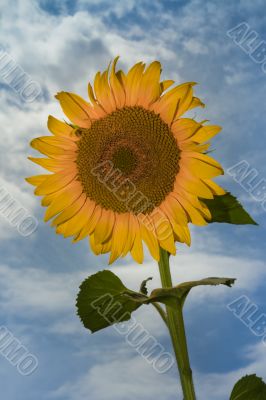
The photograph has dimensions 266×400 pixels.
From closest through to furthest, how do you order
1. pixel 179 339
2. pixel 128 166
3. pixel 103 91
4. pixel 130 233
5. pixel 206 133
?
pixel 206 133 < pixel 179 339 < pixel 103 91 < pixel 130 233 < pixel 128 166

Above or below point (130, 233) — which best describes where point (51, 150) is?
above

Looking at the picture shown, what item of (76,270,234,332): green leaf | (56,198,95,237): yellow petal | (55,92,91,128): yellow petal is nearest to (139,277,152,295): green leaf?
(76,270,234,332): green leaf

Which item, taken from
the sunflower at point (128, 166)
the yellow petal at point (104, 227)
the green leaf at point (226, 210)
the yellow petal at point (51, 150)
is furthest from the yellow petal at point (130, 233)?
the yellow petal at point (51, 150)

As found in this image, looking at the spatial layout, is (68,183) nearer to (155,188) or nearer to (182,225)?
(155,188)

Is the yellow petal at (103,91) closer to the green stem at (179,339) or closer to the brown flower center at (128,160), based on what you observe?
the brown flower center at (128,160)

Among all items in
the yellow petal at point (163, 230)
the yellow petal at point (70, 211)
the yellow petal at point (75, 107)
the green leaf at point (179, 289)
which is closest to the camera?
the green leaf at point (179, 289)

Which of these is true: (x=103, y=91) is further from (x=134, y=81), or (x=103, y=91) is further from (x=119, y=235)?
(x=119, y=235)

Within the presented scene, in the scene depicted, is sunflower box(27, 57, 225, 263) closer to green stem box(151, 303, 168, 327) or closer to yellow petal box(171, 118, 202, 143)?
yellow petal box(171, 118, 202, 143)

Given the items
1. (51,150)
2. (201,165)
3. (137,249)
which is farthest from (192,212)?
(51,150)
